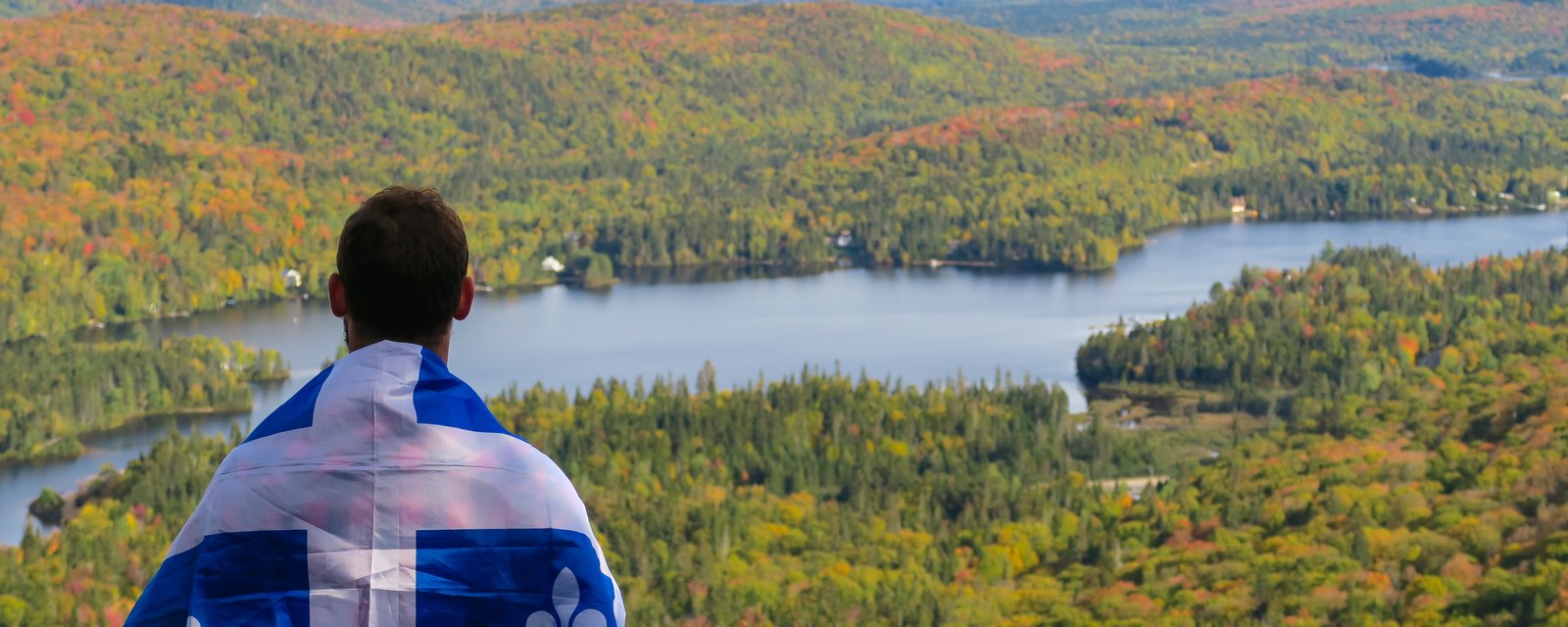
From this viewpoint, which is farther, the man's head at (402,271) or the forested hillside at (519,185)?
the forested hillside at (519,185)

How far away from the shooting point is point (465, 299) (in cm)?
534

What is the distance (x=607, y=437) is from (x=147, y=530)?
19849 mm

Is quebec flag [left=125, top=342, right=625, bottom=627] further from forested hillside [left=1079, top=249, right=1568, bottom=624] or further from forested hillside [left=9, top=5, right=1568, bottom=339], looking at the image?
forested hillside [left=9, top=5, right=1568, bottom=339]

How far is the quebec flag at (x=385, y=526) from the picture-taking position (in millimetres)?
5027

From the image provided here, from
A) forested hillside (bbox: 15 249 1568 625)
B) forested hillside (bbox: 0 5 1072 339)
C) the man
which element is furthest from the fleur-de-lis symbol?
forested hillside (bbox: 0 5 1072 339)

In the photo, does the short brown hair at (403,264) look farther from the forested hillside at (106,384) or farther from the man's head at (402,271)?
the forested hillside at (106,384)

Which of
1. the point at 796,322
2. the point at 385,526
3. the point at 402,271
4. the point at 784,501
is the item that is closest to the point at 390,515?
the point at 385,526

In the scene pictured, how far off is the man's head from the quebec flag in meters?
0.18

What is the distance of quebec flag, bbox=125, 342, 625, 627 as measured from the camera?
16.5ft

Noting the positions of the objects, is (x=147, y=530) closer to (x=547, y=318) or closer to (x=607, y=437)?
(x=607, y=437)

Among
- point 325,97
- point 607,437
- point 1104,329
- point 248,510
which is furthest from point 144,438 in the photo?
point 325,97

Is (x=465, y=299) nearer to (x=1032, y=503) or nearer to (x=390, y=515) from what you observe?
(x=390, y=515)

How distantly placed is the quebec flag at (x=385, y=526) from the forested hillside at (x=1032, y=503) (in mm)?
42524

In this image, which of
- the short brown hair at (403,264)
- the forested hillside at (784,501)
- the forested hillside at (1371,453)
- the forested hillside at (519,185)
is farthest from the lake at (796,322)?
the short brown hair at (403,264)
